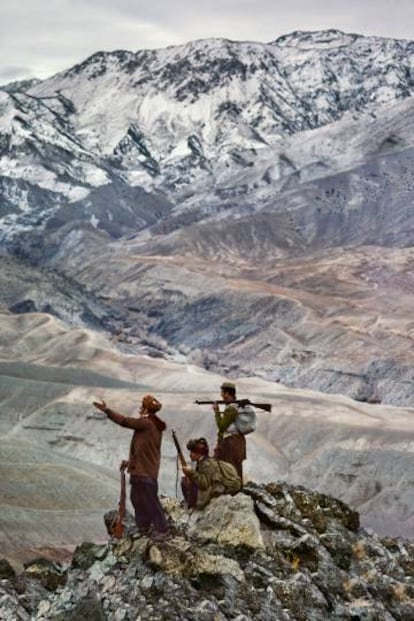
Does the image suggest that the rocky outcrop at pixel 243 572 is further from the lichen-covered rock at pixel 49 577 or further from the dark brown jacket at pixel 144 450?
the dark brown jacket at pixel 144 450

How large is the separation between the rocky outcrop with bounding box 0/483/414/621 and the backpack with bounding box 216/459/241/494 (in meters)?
0.23

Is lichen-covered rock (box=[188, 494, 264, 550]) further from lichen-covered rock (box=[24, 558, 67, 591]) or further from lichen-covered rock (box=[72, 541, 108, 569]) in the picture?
lichen-covered rock (box=[24, 558, 67, 591])

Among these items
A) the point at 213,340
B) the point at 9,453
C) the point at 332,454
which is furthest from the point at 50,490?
the point at 213,340

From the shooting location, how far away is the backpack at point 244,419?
51.9 feet

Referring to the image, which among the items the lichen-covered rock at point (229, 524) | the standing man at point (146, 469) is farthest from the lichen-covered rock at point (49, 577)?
the lichen-covered rock at point (229, 524)

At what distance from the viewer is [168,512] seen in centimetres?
1531

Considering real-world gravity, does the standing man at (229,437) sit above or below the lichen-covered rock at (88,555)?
above

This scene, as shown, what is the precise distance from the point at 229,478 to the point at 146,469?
1183mm

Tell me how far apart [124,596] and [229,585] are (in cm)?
123

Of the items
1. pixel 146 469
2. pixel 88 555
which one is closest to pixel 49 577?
pixel 88 555

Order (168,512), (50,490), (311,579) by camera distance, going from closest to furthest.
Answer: (311,579) → (168,512) → (50,490)

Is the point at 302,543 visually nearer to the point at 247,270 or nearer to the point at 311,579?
the point at 311,579

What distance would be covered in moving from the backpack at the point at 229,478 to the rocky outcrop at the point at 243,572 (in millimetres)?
229

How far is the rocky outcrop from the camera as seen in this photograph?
1314 centimetres
